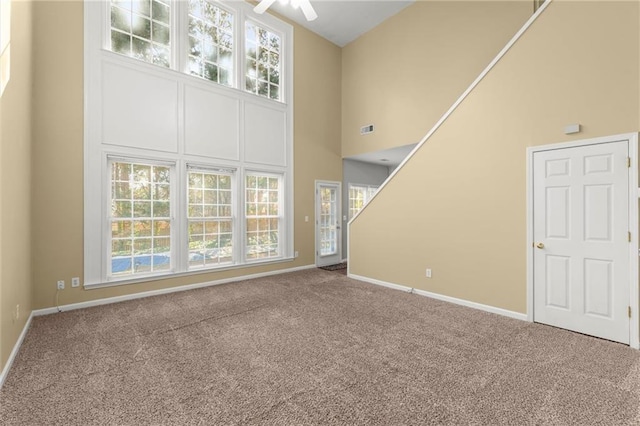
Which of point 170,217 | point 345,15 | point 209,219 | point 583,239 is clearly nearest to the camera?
point 583,239

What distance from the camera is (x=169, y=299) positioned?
4.17 meters

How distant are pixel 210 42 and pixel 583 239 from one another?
6.15 m

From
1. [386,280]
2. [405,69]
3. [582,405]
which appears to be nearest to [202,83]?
[405,69]

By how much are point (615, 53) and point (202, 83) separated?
536 centimetres

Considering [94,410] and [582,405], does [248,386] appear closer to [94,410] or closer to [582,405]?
[94,410]

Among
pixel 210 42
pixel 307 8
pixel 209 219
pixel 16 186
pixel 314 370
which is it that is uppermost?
pixel 210 42

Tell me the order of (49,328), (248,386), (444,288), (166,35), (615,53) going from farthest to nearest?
(166,35) → (444,288) → (49,328) → (615,53) → (248,386)

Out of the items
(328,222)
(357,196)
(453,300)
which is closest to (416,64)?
(357,196)

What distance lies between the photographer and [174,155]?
4578 millimetres

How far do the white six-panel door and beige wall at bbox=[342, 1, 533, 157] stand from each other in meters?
2.62

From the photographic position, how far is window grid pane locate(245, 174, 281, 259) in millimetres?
5602

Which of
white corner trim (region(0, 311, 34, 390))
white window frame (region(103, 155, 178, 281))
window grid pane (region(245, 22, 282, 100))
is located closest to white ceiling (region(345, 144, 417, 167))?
window grid pane (region(245, 22, 282, 100))

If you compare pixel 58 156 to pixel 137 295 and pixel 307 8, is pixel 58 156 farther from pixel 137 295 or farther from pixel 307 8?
pixel 307 8

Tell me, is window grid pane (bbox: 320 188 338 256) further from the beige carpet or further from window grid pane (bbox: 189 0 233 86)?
the beige carpet
